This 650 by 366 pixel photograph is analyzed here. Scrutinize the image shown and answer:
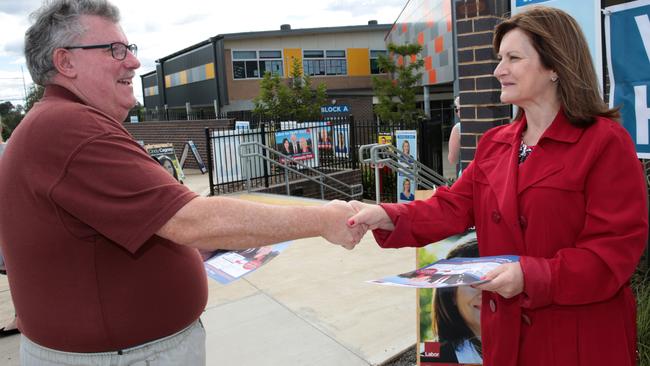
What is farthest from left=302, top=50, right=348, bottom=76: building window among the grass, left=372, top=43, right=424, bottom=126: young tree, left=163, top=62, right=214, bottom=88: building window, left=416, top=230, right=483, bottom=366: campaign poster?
left=416, top=230, right=483, bottom=366: campaign poster

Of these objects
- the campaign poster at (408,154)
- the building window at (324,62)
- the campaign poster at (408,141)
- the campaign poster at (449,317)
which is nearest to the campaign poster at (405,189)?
the campaign poster at (408,154)

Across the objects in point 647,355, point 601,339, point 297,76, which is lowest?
point 647,355

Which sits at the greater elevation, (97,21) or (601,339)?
(97,21)

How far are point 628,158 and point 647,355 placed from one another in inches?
63.6

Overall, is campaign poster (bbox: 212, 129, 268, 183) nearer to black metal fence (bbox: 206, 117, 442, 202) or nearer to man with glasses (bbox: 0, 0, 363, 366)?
black metal fence (bbox: 206, 117, 442, 202)

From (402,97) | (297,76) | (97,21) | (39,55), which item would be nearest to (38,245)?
(39,55)

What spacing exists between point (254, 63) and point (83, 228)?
34083 mm

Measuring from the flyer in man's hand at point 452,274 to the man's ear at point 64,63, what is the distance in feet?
4.22

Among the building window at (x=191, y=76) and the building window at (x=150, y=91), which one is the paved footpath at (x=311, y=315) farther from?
the building window at (x=150, y=91)

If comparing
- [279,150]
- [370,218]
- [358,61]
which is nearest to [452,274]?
[370,218]

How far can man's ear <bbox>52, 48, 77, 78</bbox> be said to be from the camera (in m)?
1.80

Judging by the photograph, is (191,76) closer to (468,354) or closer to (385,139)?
(385,139)

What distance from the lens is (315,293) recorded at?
16.2ft

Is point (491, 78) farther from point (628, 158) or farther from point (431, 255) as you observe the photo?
point (628, 158)
